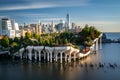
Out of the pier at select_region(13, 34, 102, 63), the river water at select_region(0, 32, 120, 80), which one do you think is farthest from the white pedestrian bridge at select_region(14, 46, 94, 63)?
the river water at select_region(0, 32, 120, 80)

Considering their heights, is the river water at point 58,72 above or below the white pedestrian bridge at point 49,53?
below

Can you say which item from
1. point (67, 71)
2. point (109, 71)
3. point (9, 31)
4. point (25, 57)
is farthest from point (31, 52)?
point (9, 31)

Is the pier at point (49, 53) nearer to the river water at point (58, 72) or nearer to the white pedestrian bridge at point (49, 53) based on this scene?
the white pedestrian bridge at point (49, 53)

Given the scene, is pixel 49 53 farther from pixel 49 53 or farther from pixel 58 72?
pixel 58 72

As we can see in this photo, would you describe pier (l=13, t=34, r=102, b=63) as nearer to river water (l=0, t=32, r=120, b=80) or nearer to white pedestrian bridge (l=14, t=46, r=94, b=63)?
white pedestrian bridge (l=14, t=46, r=94, b=63)

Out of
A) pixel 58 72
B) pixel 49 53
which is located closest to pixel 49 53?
pixel 49 53

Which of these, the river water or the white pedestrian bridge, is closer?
the river water

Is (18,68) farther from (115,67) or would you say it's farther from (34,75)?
(115,67)

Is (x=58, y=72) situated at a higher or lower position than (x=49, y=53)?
lower

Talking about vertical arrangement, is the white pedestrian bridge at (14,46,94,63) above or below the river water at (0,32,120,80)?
above

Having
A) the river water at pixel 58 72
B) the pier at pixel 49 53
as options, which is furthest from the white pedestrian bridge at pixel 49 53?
the river water at pixel 58 72

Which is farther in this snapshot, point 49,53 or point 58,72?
point 49,53
